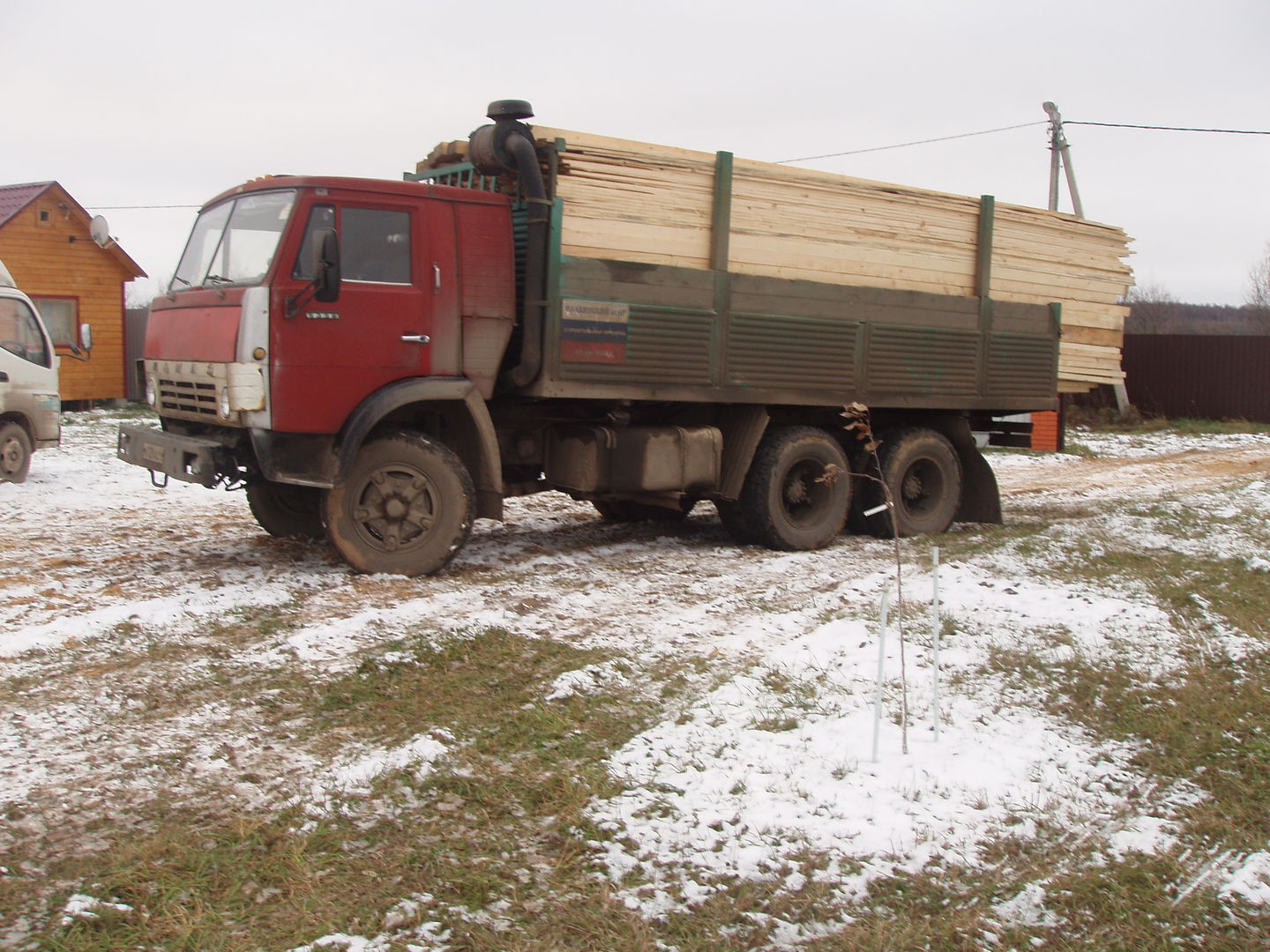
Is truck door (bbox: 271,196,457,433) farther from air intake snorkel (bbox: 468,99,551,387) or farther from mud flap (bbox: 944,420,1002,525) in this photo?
mud flap (bbox: 944,420,1002,525)

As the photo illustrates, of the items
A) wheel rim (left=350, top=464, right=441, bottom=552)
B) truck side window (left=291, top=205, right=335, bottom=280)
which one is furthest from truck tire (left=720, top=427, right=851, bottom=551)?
truck side window (left=291, top=205, right=335, bottom=280)

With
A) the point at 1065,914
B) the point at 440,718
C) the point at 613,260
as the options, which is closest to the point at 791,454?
the point at 613,260

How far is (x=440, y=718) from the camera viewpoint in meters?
5.08

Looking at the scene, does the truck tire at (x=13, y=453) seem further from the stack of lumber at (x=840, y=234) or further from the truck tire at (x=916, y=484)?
the truck tire at (x=916, y=484)

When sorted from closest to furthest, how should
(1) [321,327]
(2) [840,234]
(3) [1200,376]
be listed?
(1) [321,327], (2) [840,234], (3) [1200,376]

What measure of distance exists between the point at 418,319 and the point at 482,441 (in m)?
0.94

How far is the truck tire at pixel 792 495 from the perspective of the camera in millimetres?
9422

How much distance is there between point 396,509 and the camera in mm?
7719

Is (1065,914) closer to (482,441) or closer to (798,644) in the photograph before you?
(798,644)

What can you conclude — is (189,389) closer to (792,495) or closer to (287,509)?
(287,509)

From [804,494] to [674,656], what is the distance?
13.0 ft

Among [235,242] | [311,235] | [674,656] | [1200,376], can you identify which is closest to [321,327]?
[311,235]

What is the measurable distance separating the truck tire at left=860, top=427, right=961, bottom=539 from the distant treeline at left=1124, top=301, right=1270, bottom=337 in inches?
1325

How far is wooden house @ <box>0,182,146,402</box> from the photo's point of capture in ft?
76.5
